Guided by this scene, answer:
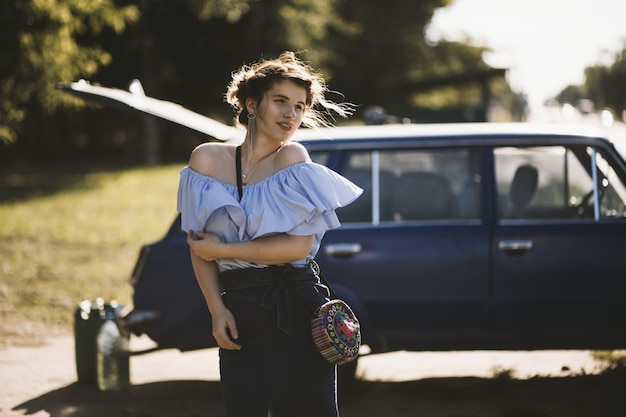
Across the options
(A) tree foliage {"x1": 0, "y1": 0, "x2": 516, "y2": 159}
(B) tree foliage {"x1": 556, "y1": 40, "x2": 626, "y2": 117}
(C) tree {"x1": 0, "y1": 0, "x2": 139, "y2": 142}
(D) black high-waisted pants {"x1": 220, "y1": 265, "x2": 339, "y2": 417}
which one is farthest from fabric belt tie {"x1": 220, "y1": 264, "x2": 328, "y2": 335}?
(B) tree foliage {"x1": 556, "y1": 40, "x2": 626, "y2": 117}

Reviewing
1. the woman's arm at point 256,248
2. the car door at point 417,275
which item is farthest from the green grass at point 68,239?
the woman's arm at point 256,248

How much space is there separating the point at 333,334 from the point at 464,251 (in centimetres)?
292

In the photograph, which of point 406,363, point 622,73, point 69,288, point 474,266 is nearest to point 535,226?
point 474,266

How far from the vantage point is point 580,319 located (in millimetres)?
5547

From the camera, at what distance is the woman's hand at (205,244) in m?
2.77

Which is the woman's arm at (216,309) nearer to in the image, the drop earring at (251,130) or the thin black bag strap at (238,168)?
the thin black bag strap at (238,168)

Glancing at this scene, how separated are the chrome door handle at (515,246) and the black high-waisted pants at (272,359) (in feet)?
9.77

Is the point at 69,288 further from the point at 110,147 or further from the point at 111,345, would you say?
the point at 110,147

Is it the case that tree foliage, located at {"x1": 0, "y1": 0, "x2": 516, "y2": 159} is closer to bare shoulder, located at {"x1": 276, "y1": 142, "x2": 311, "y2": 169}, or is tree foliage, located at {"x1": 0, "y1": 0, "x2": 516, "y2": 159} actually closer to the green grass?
the green grass

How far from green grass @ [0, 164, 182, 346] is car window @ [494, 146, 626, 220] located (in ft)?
15.4

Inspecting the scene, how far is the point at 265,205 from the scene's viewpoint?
2.79 metres

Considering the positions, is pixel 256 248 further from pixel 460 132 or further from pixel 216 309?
pixel 460 132

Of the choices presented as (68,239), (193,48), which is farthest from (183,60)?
(68,239)

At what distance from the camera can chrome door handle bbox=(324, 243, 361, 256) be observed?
18.3ft
